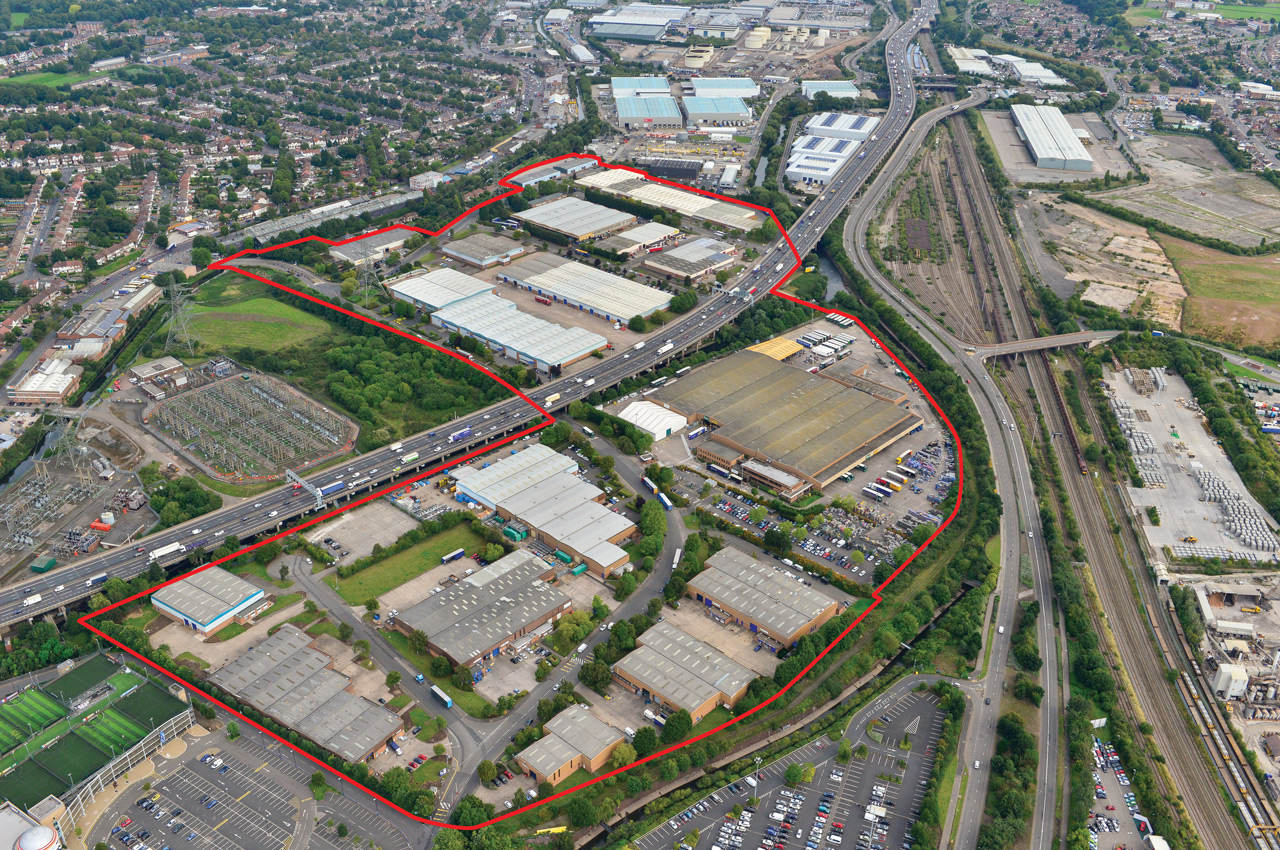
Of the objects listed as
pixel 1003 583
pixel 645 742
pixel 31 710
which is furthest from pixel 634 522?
pixel 31 710

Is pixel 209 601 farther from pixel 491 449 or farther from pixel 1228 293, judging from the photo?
pixel 1228 293

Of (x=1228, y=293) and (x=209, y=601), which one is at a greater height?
(x=1228, y=293)

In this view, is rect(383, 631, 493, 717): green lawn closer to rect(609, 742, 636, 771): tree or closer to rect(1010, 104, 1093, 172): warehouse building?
rect(609, 742, 636, 771): tree

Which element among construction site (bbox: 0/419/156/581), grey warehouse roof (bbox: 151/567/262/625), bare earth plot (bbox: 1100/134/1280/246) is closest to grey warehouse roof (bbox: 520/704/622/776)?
grey warehouse roof (bbox: 151/567/262/625)

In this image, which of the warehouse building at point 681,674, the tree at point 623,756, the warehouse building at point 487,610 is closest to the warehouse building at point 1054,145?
the warehouse building at point 487,610

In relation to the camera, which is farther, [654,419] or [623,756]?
[654,419]

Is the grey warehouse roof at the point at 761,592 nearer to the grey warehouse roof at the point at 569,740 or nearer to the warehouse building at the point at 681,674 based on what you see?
the warehouse building at the point at 681,674

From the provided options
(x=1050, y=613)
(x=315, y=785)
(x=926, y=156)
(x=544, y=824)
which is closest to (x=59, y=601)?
(x=315, y=785)
